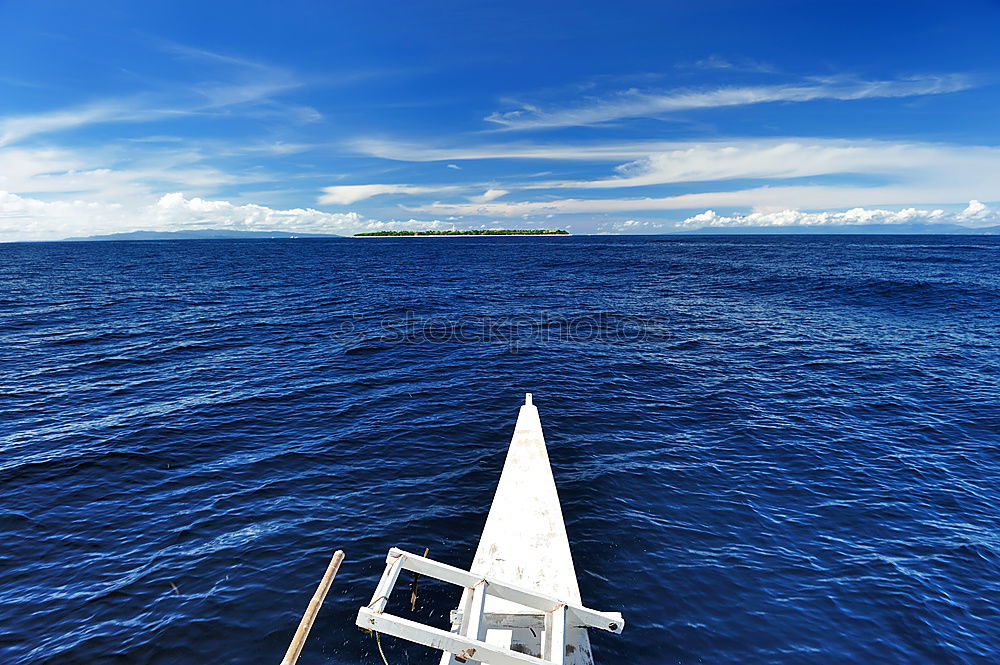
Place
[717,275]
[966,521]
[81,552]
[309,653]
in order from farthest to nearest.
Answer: [717,275] → [966,521] → [81,552] → [309,653]

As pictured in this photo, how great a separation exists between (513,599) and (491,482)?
6.73m

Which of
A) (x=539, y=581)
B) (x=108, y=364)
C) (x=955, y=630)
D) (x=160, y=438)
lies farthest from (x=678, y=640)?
(x=108, y=364)

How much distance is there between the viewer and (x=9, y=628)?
9656mm

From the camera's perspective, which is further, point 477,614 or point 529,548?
point 529,548

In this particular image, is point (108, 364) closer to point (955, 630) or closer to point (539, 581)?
point (539, 581)

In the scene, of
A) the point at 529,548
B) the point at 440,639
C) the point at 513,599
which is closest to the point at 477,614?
the point at 513,599

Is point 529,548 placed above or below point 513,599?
below

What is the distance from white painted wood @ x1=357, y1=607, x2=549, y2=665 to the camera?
274 inches

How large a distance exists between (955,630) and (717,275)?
69735mm

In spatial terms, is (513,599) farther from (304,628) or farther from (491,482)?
(491,482)

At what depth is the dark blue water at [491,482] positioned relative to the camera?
391 inches

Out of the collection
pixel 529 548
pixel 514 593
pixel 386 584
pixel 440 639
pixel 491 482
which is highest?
pixel 386 584

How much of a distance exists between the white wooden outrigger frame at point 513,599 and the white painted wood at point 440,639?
13mm

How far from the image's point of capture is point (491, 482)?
15.0 meters
